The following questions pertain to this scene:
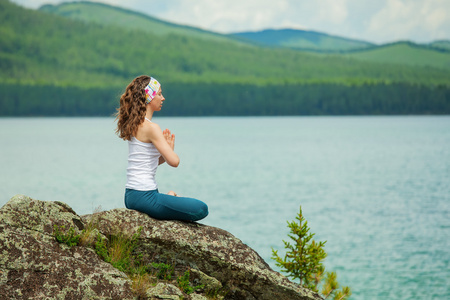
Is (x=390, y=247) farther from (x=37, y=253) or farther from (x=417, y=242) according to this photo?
(x=37, y=253)

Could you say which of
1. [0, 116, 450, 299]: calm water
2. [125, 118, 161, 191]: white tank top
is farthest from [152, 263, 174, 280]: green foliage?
[0, 116, 450, 299]: calm water

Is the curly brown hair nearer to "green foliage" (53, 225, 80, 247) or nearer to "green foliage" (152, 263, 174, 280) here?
"green foliage" (53, 225, 80, 247)

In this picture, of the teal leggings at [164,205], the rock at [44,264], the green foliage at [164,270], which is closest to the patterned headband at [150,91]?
the teal leggings at [164,205]

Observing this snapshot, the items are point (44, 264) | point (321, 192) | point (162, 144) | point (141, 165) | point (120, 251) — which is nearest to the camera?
point (44, 264)

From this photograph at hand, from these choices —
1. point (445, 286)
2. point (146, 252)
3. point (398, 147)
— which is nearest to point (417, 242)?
point (445, 286)

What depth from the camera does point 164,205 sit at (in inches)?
281

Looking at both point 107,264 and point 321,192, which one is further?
point 321,192

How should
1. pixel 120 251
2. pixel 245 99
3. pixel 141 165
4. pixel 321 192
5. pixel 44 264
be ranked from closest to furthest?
pixel 44 264, pixel 120 251, pixel 141 165, pixel 321 192, pixel 245 99

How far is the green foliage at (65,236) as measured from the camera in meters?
6.38

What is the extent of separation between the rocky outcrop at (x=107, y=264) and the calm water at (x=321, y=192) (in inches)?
370

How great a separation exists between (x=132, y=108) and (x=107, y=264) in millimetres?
1900

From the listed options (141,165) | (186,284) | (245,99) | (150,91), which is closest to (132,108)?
(150,91)

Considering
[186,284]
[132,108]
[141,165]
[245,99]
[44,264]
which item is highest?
[245,99]

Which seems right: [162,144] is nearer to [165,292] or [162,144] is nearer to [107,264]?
[107,264]
